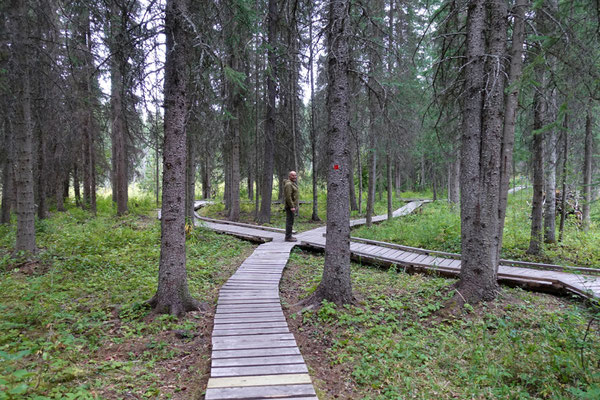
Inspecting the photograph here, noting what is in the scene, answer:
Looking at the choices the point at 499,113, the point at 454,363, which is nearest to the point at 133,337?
the point at 454,363

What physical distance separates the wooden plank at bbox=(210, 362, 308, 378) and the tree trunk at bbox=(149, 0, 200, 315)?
2.00 meters

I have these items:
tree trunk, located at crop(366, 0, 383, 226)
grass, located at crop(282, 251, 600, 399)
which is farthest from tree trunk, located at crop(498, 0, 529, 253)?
tree trunk, located at crop(366, 0, 383, 226)

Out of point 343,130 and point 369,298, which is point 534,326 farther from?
point 343,130

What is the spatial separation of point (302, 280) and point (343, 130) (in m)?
3.77

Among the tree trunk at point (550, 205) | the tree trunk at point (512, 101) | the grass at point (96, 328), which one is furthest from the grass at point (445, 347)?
the tree trunk at point (550, 205)

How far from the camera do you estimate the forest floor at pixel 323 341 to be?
3.44 m

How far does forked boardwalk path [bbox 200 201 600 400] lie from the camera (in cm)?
328

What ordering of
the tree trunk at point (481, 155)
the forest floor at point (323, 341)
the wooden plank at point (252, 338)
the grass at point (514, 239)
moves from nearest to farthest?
the forest floor at point (323, 341)
the wooden plank at point (252, 338)
the tree trunk at point (481, 155)
the grass at point (514, 239)

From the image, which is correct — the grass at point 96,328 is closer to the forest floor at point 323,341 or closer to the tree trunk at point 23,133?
the forest floor at point 323,341

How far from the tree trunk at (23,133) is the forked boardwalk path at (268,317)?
5.17 metres

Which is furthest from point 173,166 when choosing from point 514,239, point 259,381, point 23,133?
point 514,239

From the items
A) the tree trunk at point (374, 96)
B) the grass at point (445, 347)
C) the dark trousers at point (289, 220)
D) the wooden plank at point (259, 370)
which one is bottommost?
the grass at point (445, 347)

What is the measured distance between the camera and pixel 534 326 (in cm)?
507

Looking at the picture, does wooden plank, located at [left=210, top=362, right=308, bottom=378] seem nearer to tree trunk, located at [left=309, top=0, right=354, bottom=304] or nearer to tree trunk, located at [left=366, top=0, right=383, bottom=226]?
tree trunk, located at [left=309, top=0, right=354, bottom=304]
